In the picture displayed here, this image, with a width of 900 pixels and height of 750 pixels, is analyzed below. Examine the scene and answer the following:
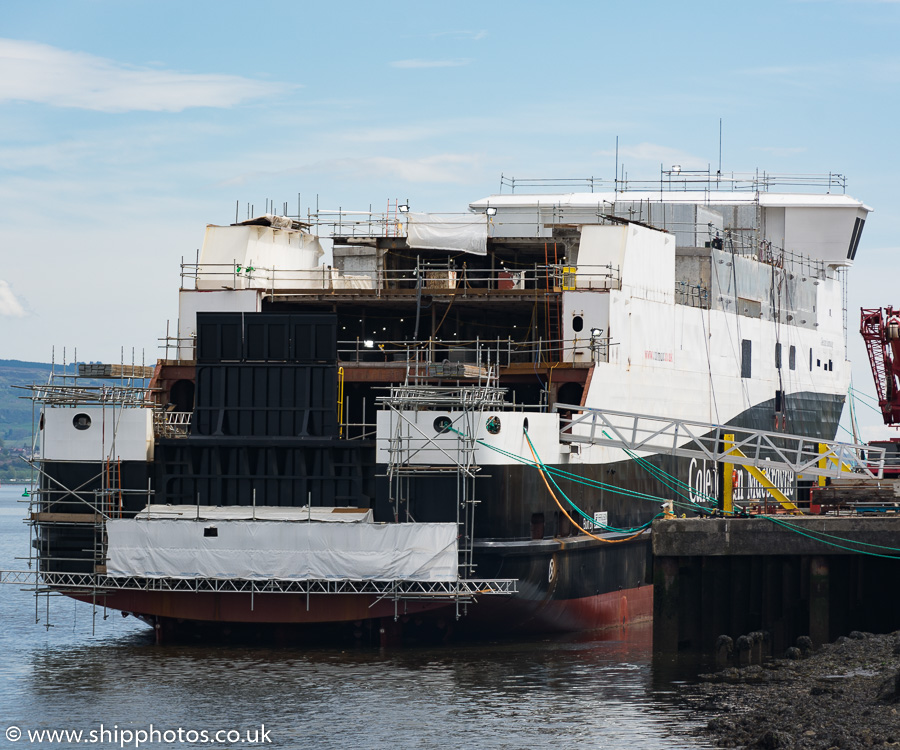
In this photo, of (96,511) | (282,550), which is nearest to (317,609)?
(282,550)

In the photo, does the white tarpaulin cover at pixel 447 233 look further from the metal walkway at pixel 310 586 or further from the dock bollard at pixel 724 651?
the dock bollard at pixel 724 651

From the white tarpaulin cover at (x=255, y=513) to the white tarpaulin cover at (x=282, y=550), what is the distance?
1.31 feet

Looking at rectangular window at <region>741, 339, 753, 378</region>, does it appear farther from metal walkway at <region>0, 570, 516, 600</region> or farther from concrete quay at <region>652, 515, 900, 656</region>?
metal walkway at <region>0, 570, 516, 600</region>

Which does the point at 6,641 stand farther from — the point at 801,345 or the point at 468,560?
the point at 801,345

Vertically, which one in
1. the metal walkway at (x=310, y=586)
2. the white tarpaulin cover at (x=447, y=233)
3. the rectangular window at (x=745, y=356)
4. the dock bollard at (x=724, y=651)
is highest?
the white tarpaulin cover at (x=447, y=233)

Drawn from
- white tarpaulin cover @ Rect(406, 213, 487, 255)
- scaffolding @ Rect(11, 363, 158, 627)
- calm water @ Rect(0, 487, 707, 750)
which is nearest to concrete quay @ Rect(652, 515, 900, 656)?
calm water @ Rect(0, 487, 707, 750)

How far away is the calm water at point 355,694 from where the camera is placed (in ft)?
74.3

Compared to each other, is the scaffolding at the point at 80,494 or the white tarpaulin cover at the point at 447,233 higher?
the white tarpaulin cover at the point at 447,233

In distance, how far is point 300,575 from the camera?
28609 millimetres

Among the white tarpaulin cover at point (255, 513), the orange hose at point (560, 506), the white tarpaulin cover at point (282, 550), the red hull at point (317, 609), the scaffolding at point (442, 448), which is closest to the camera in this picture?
the white tarpaulin cover at point (282, 550)

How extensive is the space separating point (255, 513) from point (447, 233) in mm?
9174

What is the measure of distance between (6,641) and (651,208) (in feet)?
73.0

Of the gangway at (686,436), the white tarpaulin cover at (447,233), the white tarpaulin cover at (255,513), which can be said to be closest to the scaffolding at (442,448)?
the white tarpaulin cover at (255,513)

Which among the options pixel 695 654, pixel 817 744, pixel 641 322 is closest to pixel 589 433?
pixel 641 322
